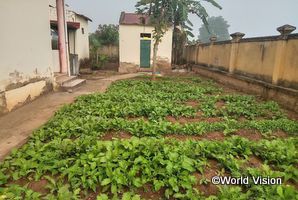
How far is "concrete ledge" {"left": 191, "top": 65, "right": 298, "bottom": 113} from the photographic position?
6684 mm

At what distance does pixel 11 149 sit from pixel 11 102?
2569 mm

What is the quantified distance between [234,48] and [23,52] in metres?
8.31

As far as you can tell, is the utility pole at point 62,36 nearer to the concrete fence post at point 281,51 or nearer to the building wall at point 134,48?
the building wall at point 134,48

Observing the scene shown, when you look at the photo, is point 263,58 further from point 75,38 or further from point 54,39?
point 75,38

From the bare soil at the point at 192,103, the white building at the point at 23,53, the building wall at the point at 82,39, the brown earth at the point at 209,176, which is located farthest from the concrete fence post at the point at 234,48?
the building wall at the point at 82,39

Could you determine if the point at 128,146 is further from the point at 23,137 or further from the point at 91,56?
the point at 91,56

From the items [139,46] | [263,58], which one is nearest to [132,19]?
[139,46]

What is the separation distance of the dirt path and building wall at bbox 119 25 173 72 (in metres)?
8.45

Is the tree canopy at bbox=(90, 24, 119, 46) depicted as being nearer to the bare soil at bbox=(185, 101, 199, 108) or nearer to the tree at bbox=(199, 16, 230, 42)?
the bare soil at bbox=(185, 101, 199, 108)

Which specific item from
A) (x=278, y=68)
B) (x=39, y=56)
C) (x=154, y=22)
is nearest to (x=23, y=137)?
(x=39, y=56)

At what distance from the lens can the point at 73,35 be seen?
13656mm

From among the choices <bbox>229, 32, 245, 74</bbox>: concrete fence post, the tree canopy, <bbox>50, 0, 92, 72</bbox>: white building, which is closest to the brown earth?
<bbox>229, 32, 245, 74</bbox>: concrete fence post

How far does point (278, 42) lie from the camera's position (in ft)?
24.1

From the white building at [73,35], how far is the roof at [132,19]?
289 centimetres
